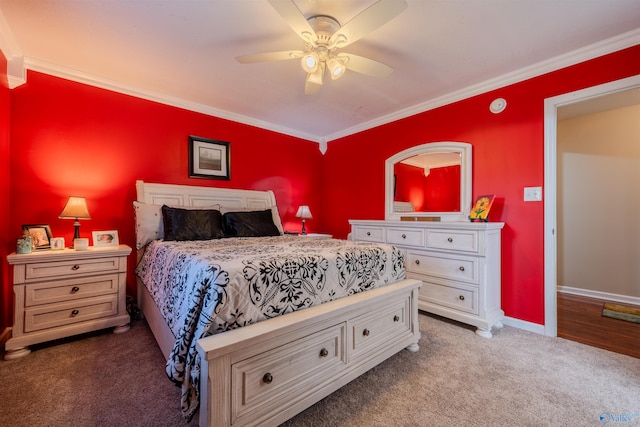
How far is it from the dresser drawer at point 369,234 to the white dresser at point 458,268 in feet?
1.03

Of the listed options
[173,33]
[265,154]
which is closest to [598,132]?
[265,154]

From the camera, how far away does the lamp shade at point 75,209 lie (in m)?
2.27

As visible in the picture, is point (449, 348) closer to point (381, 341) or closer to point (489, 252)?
point (381, 341)

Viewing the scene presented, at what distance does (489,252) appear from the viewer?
2.35 meters

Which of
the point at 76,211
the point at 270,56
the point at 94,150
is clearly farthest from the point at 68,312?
the point at 270,56

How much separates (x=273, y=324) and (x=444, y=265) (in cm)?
197

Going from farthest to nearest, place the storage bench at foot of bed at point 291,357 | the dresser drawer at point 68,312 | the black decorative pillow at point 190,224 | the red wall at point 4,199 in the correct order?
the black decorative pillow at point 190,224
the red wall at point 4,199
the dresser drawer at point 68,312
the storage bench at foot of bed at point 291,357

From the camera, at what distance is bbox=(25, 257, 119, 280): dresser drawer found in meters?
1.98

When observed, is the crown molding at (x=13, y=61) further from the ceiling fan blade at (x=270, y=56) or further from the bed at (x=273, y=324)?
the bed at (x=273, y=324)

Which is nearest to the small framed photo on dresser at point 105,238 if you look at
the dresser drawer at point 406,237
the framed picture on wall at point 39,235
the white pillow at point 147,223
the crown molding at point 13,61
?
the white pillow at point 147,223

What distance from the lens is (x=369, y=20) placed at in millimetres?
1496

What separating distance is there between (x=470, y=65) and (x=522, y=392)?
2581mm

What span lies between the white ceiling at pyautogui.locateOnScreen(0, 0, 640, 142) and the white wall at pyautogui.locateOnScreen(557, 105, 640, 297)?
183cm

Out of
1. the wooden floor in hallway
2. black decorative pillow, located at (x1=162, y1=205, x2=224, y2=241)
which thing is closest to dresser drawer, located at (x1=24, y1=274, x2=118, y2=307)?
black decorative pillow, located at (x1=162, y1=205, x2=224, y2=241)
